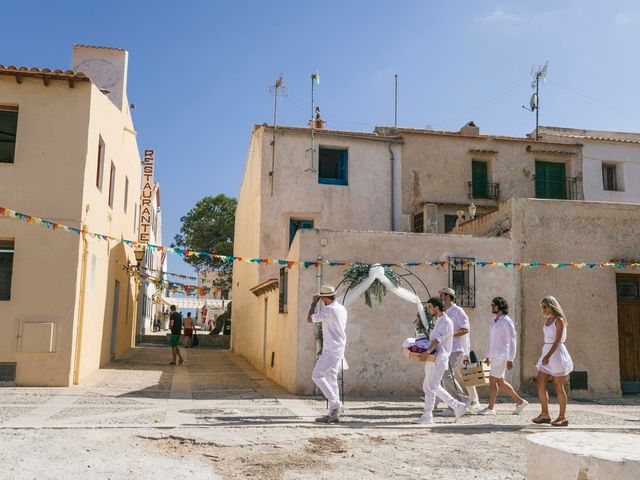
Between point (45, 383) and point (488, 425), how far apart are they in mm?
8084

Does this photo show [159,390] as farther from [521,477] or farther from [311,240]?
[521,477]

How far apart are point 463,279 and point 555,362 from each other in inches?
163

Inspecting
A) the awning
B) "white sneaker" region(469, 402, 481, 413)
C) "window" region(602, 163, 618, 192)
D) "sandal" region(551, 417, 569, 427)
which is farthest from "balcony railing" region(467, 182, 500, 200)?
the awning

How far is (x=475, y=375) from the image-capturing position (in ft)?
32.1

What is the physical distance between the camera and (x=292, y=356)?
39.5 ft

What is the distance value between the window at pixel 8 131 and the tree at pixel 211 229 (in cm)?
2717

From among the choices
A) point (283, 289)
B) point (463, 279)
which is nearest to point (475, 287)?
point (463, 279)

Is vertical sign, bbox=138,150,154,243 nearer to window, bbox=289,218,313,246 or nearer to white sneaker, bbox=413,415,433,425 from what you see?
window, bbox=289,218,313,246

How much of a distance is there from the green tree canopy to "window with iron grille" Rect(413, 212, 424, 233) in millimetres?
20249

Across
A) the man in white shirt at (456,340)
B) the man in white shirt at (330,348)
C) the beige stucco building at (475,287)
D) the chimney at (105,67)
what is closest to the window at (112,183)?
the chimney at (105,67)

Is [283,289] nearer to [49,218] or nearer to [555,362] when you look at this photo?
[49,218]

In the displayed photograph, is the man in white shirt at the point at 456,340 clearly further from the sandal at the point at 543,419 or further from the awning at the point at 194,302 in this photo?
the awning at the point at 194,302

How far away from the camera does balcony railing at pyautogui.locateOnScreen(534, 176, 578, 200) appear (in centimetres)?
2297

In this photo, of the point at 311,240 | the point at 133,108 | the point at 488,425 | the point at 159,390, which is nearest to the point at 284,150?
the point at 133,108
